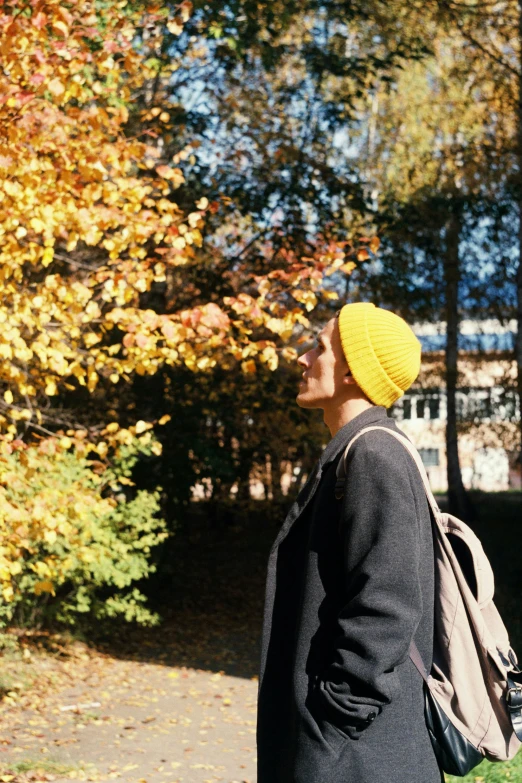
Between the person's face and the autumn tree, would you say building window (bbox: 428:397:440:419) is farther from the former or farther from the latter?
the person's face

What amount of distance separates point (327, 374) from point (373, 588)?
0.59m

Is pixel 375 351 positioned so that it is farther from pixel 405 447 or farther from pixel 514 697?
pixel 514 697

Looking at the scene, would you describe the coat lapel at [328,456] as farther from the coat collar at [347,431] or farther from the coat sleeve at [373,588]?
the coat sleeve at [373,588]

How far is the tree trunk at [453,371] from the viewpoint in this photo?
56.5 ft

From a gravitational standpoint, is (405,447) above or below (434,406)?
above

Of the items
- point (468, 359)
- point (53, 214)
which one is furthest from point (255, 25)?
point (468, 359)

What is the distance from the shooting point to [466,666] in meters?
2.13

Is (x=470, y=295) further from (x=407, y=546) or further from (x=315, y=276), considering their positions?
(x=407, y=546)

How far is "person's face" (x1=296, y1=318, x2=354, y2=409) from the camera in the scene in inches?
89.8

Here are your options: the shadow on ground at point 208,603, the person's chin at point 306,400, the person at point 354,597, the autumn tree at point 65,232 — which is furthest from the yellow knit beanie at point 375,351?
the shadow on ground at point 208,603

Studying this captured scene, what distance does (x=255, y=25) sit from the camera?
30.4 feet

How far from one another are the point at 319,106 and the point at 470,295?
6856 mm

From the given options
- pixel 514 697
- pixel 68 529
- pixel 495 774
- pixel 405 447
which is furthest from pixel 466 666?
pixel 495 774

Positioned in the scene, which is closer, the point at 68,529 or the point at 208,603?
the point at 68,529
